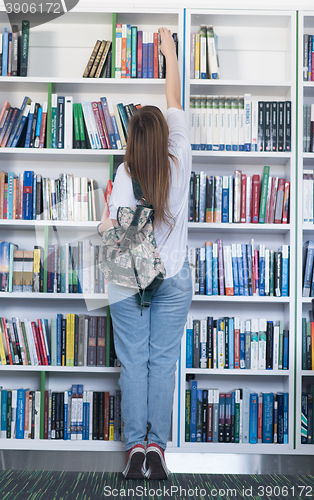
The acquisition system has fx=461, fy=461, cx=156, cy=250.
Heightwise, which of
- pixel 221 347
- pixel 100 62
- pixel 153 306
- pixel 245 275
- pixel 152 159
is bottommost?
pixel 221 347

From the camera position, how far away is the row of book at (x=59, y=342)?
7.47 ft

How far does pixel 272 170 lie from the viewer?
251cm

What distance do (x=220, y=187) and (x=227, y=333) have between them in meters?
0.73

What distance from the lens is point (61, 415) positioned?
227 cm

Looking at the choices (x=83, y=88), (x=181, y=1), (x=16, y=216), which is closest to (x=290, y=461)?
(x=16, y=216)

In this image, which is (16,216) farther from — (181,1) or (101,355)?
(181,1)

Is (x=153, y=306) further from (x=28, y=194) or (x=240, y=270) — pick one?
(x=28, y=194)

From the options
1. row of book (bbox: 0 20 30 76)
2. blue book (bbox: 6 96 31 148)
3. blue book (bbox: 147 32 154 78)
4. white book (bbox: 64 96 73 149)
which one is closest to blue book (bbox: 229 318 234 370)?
white book (bbox: 64 96 73 149)

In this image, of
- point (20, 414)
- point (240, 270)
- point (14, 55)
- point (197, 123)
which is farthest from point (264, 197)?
point (20, 414)

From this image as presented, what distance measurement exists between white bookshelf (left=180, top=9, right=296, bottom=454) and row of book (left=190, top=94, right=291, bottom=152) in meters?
0.05

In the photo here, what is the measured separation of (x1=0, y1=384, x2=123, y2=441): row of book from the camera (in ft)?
7.38

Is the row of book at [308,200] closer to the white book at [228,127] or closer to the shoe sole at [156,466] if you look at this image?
the white book at [228,127]

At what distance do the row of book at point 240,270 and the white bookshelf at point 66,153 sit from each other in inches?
20.0

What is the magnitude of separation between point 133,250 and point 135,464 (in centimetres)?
80
